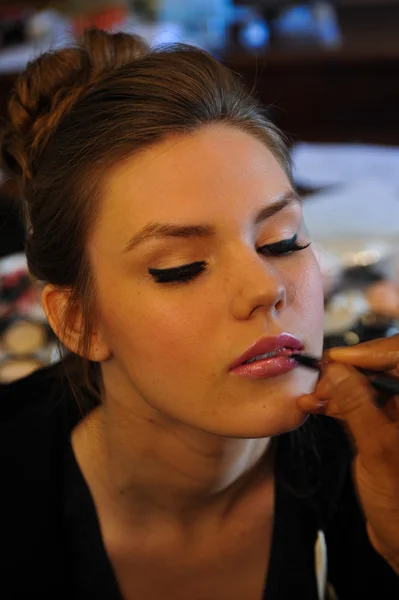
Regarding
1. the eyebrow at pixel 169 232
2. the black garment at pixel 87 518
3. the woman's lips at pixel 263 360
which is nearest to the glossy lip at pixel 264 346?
the woman's lips at pixel 263 360

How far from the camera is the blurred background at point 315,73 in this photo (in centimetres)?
153

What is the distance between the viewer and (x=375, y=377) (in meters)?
0.67

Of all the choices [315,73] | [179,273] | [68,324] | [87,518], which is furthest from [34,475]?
[315,73]

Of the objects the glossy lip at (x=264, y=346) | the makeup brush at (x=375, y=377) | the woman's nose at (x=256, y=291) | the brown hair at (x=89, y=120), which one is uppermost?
the brown hair at (x=89, y=120)

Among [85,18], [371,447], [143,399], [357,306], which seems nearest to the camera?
[371,447]

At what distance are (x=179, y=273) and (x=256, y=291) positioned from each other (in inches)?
3.1

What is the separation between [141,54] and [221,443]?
45 cm

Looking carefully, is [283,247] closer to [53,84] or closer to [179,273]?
[179,273]

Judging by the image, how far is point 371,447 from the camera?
0.58 metres

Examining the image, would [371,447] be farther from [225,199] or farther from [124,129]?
[124,129]

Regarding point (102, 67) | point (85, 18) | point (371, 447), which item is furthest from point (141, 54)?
point (85, 18)

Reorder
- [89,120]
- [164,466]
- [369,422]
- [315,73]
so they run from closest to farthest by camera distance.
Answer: [369,422] → [89,120] → [164,466] → [315,73]

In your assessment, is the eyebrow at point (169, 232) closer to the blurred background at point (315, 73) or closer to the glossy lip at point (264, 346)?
the glossy lip at point (264, 346)

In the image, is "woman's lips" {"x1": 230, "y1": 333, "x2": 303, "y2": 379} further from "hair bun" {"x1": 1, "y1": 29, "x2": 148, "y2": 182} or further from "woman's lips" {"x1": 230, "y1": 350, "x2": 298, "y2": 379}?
"hair bun" {"x1": 1, "y1": 29, "x2": 148, "y2": 182}
